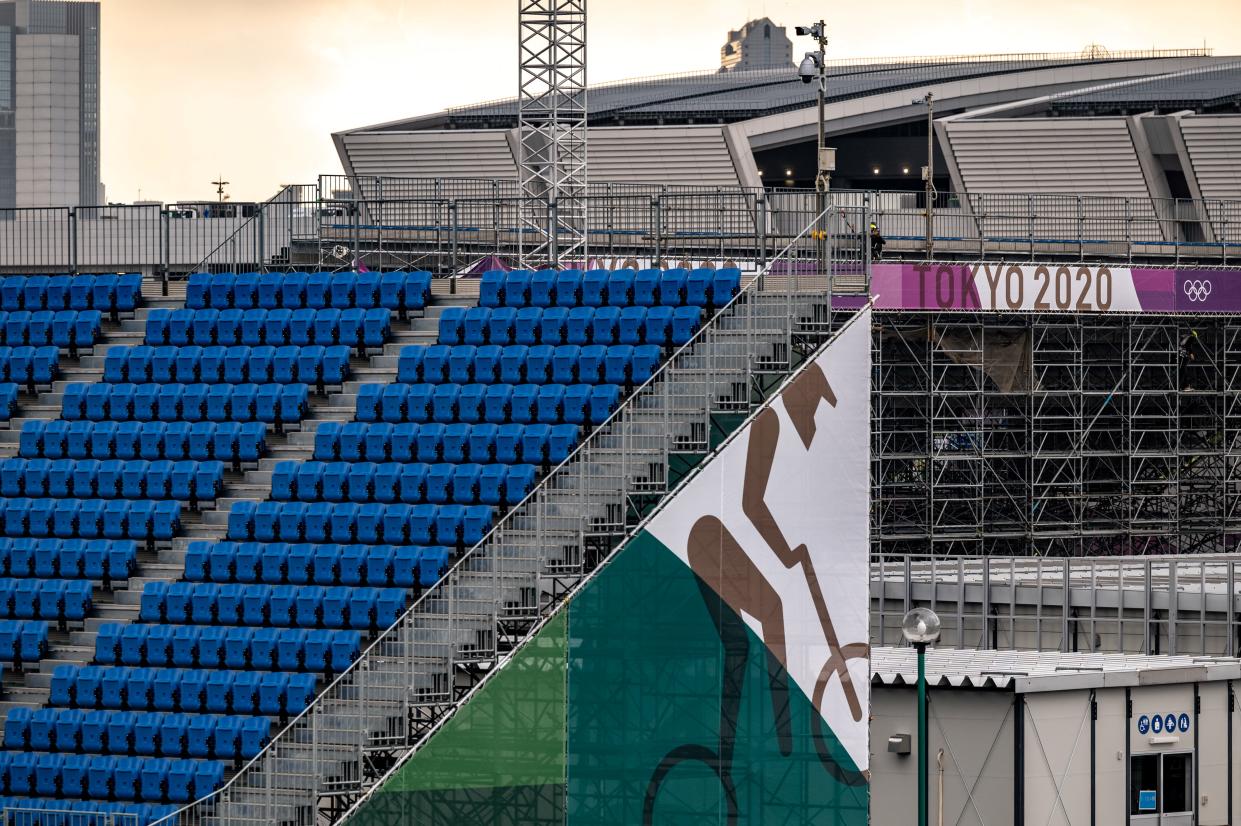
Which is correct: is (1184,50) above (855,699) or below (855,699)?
above

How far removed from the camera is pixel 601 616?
2200 cm

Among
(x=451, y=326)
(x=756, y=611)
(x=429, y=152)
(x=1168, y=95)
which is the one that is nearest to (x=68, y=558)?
(x=451, y=326)

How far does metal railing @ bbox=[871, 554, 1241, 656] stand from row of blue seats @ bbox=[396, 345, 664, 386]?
7902mm

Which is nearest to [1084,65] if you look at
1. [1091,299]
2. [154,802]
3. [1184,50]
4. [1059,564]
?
[1184,50]

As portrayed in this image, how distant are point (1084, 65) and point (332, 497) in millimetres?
50374

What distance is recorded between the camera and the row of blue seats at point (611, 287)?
960 inches

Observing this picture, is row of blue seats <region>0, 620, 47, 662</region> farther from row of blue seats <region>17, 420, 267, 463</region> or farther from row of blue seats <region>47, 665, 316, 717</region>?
row of blue seats <region>17, 420, 267, 463</region>

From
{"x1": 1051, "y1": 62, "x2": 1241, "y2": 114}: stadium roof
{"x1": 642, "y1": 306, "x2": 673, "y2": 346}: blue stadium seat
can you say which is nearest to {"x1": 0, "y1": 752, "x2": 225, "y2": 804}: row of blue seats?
{"x1": 642, "y1": 306, "x2": 673, "y2": 346}: blue stadium seat

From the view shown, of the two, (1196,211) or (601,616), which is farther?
(1196,211)

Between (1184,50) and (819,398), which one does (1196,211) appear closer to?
(1184,50)

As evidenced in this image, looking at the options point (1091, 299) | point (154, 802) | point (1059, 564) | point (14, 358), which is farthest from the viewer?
point (1091, 299)

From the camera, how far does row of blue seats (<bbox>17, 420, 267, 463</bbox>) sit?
24703mm

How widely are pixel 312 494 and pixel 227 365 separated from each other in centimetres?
291

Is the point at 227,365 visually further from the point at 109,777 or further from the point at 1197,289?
the point at 1197,289
